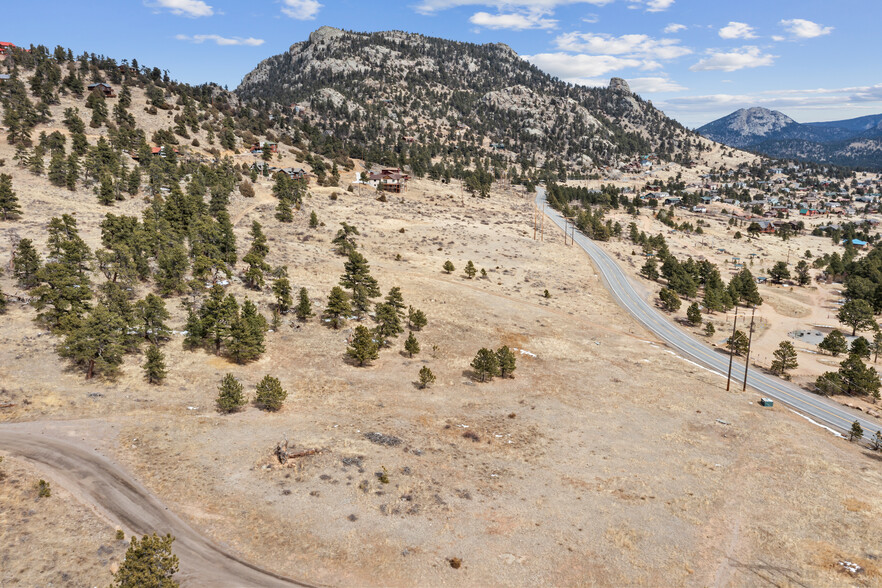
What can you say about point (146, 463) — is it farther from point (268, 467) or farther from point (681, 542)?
point (681, 542)

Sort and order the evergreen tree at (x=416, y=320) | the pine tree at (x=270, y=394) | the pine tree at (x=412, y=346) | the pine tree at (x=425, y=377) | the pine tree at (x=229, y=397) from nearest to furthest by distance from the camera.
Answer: the pine tree at (x=229, y=397), the pine tree at (x=270, y=394), the pine tree at (x=425, y=377), the pine tree at (x=412, y=346), the evergreen tree at (x=416, y=320)

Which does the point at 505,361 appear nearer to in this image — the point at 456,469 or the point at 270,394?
the point at 456,469

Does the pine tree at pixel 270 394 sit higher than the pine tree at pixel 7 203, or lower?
lower

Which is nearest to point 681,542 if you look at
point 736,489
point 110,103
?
point 736,489

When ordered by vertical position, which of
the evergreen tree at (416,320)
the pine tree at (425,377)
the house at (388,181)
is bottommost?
the pine tree at (425,377)

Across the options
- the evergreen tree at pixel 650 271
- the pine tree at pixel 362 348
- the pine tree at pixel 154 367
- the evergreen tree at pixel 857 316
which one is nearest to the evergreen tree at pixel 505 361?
the pine tree at pixel 362 348

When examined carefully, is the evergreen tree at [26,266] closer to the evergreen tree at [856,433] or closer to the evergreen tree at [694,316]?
the evergreen tree at [856,433]

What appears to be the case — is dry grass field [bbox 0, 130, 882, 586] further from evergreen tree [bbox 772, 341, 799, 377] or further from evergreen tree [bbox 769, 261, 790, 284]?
evergreen tree [bbox 769, 261, 790, 284]
